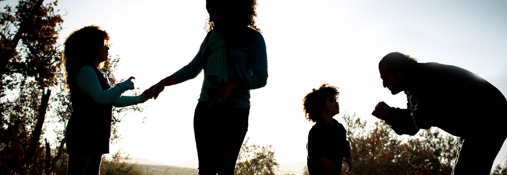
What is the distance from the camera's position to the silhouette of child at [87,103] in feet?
9.59

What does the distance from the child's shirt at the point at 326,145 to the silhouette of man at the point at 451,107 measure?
1.22 meters

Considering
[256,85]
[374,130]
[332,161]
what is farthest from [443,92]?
[374,130]

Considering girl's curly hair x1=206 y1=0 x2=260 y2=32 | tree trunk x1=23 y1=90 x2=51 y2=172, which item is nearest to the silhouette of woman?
girl's curly hair x1=206 y1=0 x2=260 y2=32

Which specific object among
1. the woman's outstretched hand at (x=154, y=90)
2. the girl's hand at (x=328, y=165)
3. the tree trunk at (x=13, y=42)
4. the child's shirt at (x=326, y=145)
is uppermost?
the tree trunk at (x=13, y=42)

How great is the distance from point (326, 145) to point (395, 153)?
49161 millimetres

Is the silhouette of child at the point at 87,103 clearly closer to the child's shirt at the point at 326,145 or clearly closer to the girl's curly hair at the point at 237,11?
the girl's curly hair at the point at 237,11

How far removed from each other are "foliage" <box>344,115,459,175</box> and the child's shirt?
4245 cm

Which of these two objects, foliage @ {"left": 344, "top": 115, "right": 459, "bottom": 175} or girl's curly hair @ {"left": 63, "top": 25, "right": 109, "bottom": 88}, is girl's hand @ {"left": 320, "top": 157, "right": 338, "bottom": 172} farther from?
foliage @ {"left": 344, "top": 115, "right": 459, "bottom": 175}

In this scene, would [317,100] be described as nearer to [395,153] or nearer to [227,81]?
[227,81]

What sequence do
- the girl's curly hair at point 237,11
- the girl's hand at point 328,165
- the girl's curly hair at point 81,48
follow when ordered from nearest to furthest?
the girl's curly hair at point 237,11 < the girl's curly hair at point 81,48 < the girl's hand at point 328,165

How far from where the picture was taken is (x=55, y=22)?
1811cm

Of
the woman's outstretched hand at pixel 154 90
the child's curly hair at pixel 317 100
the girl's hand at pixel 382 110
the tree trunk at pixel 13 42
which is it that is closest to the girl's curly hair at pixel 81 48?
the woman's outstretched hand at pixel 154 90

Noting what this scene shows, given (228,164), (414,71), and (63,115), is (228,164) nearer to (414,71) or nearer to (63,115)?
(414,71)

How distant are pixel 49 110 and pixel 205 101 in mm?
35240
